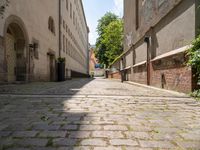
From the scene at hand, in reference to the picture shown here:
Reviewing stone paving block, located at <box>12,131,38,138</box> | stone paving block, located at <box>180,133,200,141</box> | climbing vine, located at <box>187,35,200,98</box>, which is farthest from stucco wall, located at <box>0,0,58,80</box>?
stone paving block, located at <box>180,133,200,141</box>

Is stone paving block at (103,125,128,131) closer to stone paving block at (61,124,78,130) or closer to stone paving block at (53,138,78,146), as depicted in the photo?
stone paving block at (61,124,78,130)

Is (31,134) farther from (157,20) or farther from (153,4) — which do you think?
(153,4)

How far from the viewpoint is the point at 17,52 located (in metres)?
13.7

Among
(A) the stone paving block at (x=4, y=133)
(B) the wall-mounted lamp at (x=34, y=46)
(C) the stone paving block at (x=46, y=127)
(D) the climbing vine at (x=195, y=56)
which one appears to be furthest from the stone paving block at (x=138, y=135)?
(B) the wall-mounted lamp at (x=34, y=46)

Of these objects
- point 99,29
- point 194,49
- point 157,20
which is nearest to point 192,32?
point 194,49

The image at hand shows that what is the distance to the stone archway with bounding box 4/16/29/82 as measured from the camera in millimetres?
13081

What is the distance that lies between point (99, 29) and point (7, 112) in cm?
4857

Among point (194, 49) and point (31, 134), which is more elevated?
point (194, 49)

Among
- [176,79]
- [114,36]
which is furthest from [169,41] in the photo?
[114,36]

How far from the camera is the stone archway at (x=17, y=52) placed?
515 inches

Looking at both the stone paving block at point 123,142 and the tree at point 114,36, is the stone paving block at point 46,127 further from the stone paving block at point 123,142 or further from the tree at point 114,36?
the tree at point 114,36

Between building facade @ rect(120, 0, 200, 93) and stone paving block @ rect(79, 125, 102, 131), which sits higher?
building facade @ rect(120, 0, 200, 93)

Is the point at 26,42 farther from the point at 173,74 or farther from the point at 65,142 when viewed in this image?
the point at 65,142

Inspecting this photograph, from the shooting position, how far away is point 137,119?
4.30m
